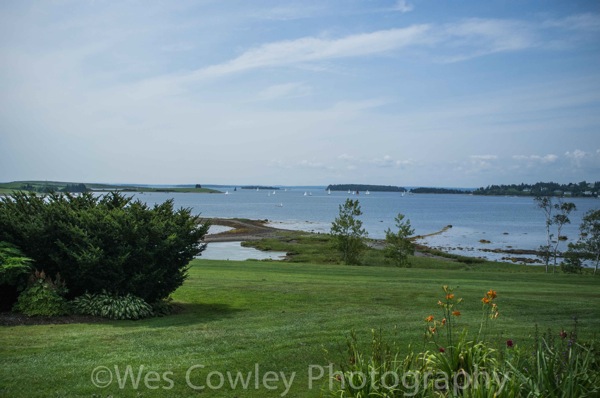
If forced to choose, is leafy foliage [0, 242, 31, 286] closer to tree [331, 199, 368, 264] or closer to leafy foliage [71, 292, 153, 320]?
leafy foliage [71, 292, 153, 320]

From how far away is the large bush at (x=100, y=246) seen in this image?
12594 mm

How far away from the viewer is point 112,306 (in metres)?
12.3

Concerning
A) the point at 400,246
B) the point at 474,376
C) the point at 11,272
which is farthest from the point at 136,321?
the point at 400,246

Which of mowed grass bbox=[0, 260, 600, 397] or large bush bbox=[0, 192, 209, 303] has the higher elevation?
large bush bbox=[0, 192, 209, 303]

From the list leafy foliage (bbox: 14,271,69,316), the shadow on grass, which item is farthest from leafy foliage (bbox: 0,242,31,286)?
the shadow on grass

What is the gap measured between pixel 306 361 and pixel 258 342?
140 centimetres

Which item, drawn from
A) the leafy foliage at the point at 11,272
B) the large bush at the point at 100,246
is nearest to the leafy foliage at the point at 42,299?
the leafy foliage at the point at 11,272

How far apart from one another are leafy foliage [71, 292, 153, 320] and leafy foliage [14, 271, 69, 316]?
41cm

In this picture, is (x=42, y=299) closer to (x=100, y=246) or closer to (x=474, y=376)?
(x=100, y=246)

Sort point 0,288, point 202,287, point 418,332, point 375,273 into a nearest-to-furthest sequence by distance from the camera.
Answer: point 418,332
point 0,288
point 202,287
point 375,273

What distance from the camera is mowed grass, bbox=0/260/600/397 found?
7586 mm

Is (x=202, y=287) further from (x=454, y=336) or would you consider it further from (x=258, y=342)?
(x=454, y=336)

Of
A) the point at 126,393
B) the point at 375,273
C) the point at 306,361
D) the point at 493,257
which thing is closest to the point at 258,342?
the point at 306,361

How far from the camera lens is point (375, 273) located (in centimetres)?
2495
